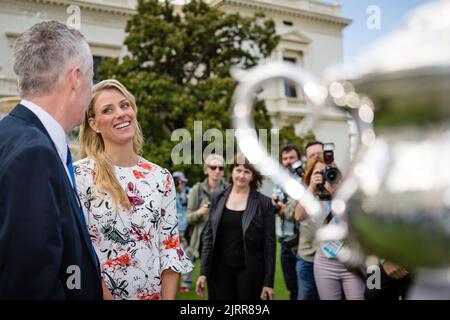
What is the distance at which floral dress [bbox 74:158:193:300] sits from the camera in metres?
1.97

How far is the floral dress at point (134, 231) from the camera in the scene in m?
1.97

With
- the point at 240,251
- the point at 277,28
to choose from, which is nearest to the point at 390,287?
the point at 240,251

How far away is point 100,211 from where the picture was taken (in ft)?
6.49

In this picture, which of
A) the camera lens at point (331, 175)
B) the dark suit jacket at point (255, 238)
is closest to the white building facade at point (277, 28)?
the dark suit jacket at point (255, 238)

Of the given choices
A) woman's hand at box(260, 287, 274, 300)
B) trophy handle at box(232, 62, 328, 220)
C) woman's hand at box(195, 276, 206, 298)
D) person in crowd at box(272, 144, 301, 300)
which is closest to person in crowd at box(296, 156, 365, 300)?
woman's hand at box(260, 287, 274, 300)

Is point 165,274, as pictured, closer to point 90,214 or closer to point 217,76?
point 90,214

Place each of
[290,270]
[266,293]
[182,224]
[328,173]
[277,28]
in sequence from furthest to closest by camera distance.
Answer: [277,28] < [182,224] < [290,270] < [266,293] < [328,173]

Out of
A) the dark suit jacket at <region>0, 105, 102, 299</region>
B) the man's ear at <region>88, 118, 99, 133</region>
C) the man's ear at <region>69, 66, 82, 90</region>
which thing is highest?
the man's ear at <region>69, 66, 82, 90</region>

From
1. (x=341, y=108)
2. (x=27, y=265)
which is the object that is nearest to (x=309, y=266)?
(x=27, y=265)

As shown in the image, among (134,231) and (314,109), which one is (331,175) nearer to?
(134,231)

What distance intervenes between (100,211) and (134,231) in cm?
17

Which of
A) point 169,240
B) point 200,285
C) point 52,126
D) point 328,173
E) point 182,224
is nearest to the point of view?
point 52,126

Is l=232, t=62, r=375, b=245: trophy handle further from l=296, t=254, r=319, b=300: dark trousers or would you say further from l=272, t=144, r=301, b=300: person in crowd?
l=272, t=144, r=301, b=300: person in crowd

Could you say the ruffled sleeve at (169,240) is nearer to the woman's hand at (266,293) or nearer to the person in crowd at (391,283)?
the person in crowd at (391,283)
